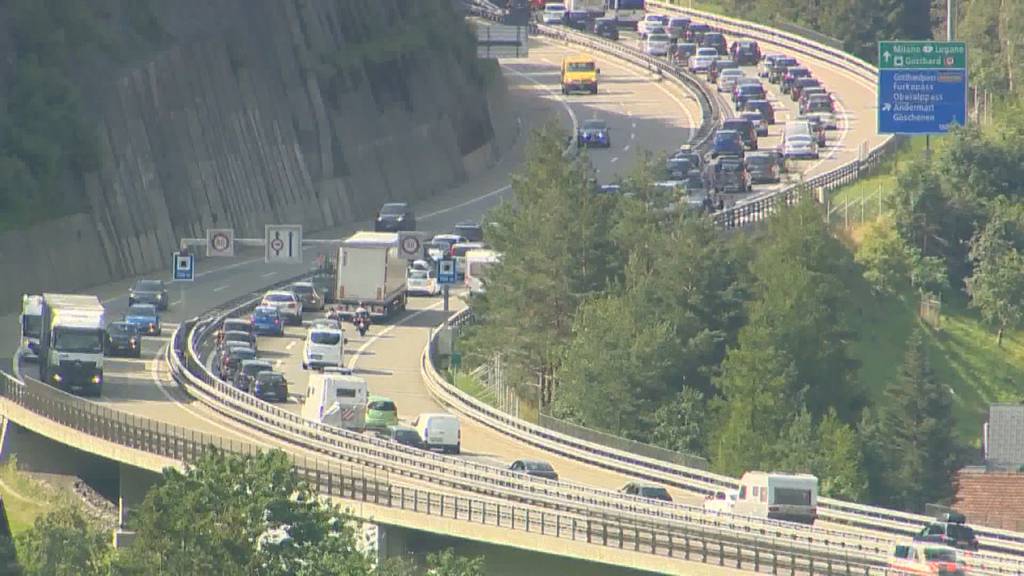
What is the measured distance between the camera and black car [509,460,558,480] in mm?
78181

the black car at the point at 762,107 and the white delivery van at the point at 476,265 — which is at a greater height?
the black car at the point at 762,107

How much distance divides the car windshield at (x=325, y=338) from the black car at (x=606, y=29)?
282 feet

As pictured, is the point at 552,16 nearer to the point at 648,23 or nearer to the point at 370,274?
the point at 648,23

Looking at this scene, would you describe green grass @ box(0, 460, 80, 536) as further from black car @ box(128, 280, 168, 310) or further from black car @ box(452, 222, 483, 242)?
black car @ box(452, 222, 483, 242)

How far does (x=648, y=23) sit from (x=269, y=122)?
54451 mm

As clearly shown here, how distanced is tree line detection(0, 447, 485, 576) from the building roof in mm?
39187

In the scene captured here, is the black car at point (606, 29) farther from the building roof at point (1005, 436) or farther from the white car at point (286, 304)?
the building roof at point (1005, 436)

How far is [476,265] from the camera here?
4560 inches

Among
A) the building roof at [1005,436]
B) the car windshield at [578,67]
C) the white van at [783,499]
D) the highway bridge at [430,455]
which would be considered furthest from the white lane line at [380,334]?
the car windshield at [578,67]

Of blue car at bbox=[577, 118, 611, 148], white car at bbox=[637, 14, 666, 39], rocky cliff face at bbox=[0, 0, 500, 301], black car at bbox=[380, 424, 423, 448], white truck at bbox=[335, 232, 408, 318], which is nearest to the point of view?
black car at bbox=[380, 424, 423, 448]

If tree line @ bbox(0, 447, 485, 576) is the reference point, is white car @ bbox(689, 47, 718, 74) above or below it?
above

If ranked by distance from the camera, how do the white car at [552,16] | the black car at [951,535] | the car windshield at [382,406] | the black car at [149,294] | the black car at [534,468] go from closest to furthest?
the black car at [951,535] < the black car at [534,468] < the car windshield at [382,406] < the black car at [149,294] < the white car at [552,16]

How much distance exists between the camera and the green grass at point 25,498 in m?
87.6

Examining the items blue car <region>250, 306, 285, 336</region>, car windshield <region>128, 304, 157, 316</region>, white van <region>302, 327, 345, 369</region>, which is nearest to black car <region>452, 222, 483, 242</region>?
blue car <region>250, 306, 285, 336</region>
